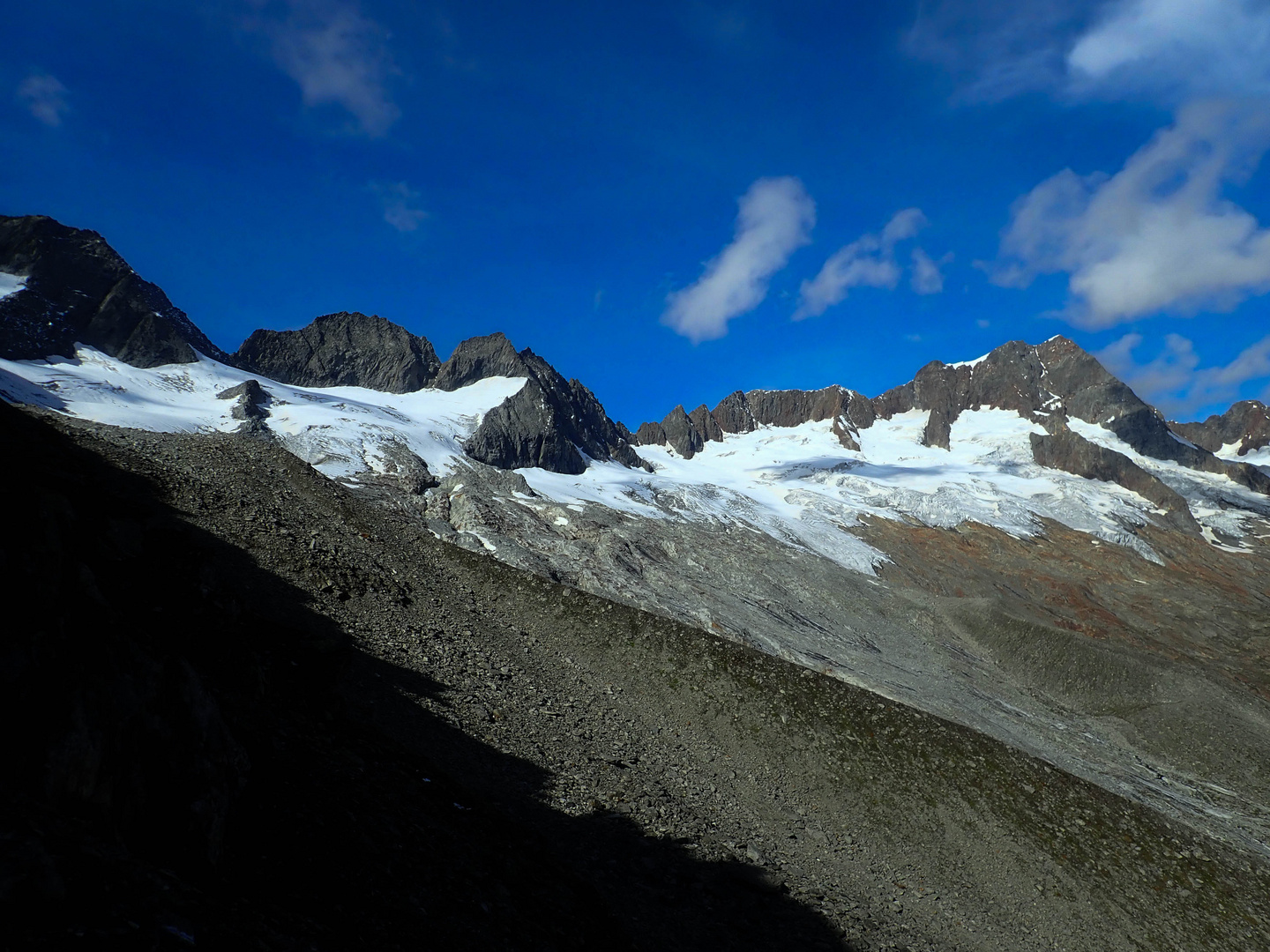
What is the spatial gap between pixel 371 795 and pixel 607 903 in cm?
583

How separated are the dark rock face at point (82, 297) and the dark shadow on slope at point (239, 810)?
191 m

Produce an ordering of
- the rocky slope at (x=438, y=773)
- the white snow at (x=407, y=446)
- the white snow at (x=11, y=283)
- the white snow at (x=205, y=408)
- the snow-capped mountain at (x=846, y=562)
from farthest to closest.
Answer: the white snow at (x=11, y=283) → the white snow at (x=407, y=446) → the white snow at (x=205, y=408) → the snow-capped mountain at (x=846, y=562) → the rocky slope at (x=438, y=773)

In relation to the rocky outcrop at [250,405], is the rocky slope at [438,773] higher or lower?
lower

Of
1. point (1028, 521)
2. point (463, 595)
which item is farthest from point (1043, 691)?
point (1028, 521)

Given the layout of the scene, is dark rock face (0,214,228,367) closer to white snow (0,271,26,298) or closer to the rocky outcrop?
white snow (0,271,26,298)

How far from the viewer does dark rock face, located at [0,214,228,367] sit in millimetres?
161375

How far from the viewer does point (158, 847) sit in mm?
7801

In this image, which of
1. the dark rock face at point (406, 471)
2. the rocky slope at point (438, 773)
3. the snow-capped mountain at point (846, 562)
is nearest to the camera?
the rocky slope at point (438, 773)

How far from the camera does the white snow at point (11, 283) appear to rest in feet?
517

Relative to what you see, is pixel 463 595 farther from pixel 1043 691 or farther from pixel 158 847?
pixel 1043 691

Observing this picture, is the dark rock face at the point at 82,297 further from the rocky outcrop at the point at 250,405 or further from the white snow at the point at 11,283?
the rocky outcrop at the point at 250,405

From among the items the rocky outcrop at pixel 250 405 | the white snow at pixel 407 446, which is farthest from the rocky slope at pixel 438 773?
the rocky outcrop at pixel 250 405

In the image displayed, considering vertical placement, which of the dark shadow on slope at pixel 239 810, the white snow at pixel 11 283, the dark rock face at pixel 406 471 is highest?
the white snow at pixel 11 283

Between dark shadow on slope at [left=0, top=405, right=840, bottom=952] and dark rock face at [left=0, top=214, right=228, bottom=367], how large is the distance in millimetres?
191464
